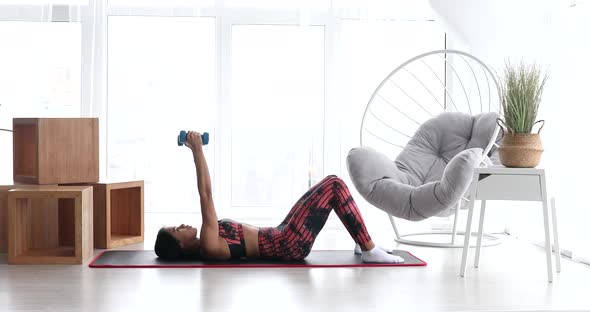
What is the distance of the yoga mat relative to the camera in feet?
11.3

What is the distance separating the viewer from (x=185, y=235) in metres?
3.45

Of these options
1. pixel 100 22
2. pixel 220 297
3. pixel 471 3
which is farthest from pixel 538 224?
pixel 100 22

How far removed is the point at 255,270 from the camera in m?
3.35

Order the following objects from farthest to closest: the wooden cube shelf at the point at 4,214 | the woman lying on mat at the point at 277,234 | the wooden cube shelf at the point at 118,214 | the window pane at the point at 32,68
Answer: the window pane at the point at 32,68, the wooden cube shelf at the point at 118,214, the wooden cube shelf at the point at 4,214, the woman lying on mat at the point at 277,234

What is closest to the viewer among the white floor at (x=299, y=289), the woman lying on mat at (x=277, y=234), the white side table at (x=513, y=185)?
the white floor at (x=299, y=289)

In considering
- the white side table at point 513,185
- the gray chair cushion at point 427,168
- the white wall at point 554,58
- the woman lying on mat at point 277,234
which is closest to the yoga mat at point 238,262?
the woman lying on mat at point 277,234

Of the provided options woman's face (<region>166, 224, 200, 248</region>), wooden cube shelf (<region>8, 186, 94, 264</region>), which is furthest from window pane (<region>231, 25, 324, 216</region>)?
A: woman's face (<region>166, 224, 200, 248</region>)

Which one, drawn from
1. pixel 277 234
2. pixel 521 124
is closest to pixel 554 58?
pixel 521 124

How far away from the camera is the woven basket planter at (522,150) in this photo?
10.6ft

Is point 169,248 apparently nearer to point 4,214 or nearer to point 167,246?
point 167,246

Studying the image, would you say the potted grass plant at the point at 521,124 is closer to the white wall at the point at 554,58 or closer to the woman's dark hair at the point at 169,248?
the white wall at the point at 554,58

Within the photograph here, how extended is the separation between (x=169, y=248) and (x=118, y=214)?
40.5 inches

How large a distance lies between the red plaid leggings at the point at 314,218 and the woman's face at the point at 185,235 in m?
0.34

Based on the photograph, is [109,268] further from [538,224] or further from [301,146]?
[538,224]
